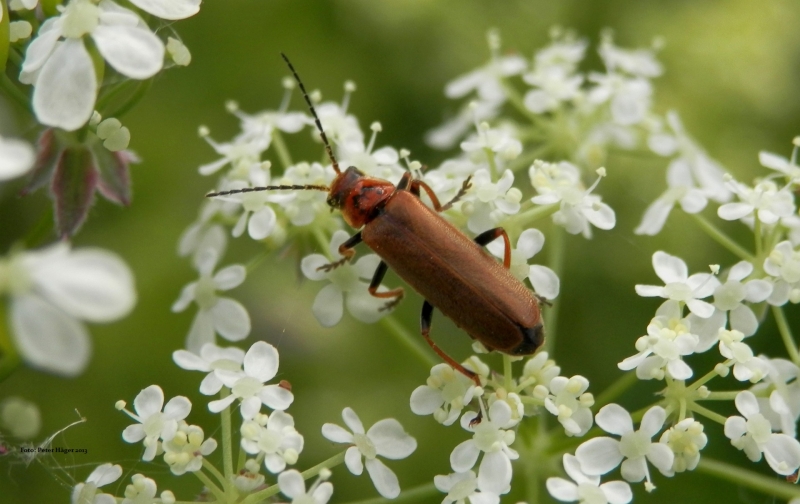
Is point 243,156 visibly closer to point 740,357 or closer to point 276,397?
point 276,397

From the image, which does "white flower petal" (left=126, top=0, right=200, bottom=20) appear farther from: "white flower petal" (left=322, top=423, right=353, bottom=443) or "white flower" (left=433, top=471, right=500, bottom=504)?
"white flower" (left=433, top=471, right=500, bottom=504)

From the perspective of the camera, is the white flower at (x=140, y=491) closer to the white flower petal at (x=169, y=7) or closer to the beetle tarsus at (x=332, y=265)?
the beetle tarsus at (x=332, y=265)

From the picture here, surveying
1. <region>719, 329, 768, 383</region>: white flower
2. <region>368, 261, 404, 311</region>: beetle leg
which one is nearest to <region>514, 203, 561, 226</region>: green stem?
<region>368, 261, 404, 311</region>: beetle leg

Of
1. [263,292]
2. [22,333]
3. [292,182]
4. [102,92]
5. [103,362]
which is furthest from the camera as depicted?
[263,292]

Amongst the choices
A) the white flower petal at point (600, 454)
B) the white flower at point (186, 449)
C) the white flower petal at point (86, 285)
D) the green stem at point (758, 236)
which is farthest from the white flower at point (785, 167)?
the white flower petal at point (86, 285)

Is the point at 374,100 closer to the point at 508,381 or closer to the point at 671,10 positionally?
the point at 671,10

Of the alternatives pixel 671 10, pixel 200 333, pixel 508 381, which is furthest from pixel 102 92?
pixel 671 10
